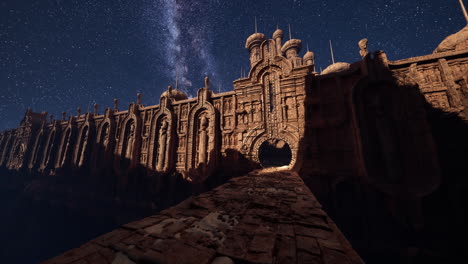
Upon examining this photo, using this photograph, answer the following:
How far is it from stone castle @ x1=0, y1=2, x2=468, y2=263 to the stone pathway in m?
0.75

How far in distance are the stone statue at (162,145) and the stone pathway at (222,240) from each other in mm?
12468

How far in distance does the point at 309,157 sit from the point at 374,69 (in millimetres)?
6249

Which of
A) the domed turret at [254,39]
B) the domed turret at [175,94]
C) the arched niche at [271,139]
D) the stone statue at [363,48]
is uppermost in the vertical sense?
the domed turret at [254,39]

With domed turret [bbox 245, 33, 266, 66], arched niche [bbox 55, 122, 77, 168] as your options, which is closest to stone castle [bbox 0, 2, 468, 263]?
arched niche [bbox 55, 122, 77, 168]

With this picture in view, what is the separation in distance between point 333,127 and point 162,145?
45.3 feet

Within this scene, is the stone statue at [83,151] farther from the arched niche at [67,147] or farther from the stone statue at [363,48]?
the stone statue at [363,48]

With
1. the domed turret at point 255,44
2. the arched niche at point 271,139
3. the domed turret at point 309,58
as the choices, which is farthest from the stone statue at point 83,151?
the domed turret at point 309,58

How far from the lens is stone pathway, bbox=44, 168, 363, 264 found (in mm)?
1503

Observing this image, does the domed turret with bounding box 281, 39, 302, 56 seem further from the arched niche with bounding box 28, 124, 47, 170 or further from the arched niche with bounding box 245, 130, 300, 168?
the arched niche with bounding box 28, 124, 47, 170

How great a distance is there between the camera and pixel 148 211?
13828mm

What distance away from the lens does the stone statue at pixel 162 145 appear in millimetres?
13953

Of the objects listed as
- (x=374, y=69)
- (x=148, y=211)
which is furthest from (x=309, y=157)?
(x=148, y=211)

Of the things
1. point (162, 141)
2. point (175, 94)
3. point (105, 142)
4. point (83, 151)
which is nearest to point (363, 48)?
point (162, 141)

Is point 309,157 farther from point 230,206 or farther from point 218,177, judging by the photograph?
point 230,206
